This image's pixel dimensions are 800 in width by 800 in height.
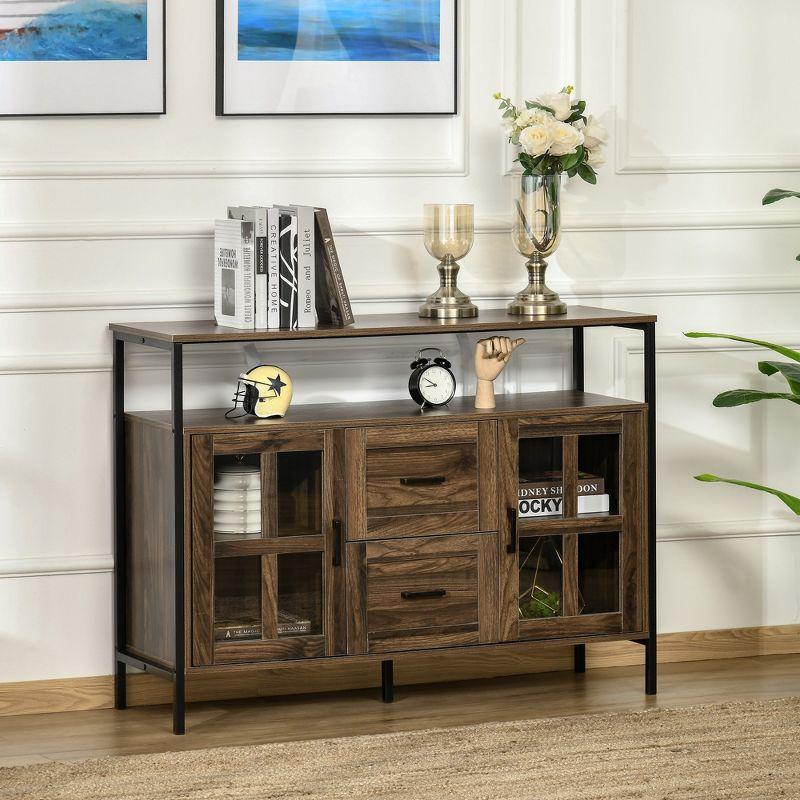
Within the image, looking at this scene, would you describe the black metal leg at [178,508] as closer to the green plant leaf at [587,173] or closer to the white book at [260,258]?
the white book at [260,258]

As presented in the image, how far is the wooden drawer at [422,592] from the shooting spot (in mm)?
3258

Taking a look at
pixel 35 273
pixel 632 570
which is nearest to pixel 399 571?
pixel 632 570

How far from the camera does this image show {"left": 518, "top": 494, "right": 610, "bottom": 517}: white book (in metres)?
3.38

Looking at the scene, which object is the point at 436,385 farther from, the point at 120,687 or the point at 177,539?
the point at 120,687

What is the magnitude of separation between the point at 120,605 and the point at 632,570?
1.31 m

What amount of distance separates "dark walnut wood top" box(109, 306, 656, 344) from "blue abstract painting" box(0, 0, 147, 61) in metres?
0.68

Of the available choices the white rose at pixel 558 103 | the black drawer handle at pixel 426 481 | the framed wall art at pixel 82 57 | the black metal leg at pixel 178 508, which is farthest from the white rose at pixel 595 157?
the black metal leg at pixel 178 508

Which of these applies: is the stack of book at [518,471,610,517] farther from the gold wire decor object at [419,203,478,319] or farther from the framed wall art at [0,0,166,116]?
the framed wall art at [0,0,166,116]

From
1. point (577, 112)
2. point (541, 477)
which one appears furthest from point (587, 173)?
point (541, 477)

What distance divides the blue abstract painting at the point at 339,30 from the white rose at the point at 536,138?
1.23ft

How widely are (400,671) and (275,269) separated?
1.19 m

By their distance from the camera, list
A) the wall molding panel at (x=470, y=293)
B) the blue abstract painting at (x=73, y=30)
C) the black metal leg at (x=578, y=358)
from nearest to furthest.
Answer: the blue abstract painting at (x=73, y=30) < the wall molding panel at (x=470, y=293) < the black metal leg at (x=578, y=358)

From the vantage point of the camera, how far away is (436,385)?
11.2ft

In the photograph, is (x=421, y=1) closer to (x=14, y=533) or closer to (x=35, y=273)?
(x=35, y=273)
